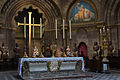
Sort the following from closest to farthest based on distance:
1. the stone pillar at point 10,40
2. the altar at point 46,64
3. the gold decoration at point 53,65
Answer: the altar at point 46,64 < the gold decoration at point 53,65 < the stone pillar at point 10,40

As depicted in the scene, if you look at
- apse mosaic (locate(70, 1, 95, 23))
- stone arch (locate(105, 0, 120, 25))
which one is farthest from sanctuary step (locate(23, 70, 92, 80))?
apse mosaic (locate(70, 1, 95, 23))

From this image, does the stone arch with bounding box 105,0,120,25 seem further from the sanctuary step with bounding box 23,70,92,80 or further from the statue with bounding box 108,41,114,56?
the sanctuary step with bounding box 23,70,92,80

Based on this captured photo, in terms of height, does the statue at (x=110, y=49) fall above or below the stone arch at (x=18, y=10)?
below

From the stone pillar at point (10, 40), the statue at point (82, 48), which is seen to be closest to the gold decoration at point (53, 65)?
the stone pillar at point (10, 40)

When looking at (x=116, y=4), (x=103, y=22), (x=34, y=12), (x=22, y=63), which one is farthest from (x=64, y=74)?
(x=34, y=12)

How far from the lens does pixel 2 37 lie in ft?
57.7

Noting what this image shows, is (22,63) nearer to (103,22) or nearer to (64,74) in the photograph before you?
(64,74)

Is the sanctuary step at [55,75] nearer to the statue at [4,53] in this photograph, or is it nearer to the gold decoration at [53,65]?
the gold decoration at [53,65]

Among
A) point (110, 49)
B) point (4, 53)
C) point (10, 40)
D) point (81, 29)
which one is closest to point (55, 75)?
point (4, 53)

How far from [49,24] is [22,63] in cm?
1106

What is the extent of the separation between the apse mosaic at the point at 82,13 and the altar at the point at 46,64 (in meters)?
9.52

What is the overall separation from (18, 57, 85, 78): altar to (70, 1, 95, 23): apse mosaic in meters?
9.52

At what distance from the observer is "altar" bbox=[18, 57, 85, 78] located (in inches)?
372

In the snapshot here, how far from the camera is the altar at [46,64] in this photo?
945 cm
